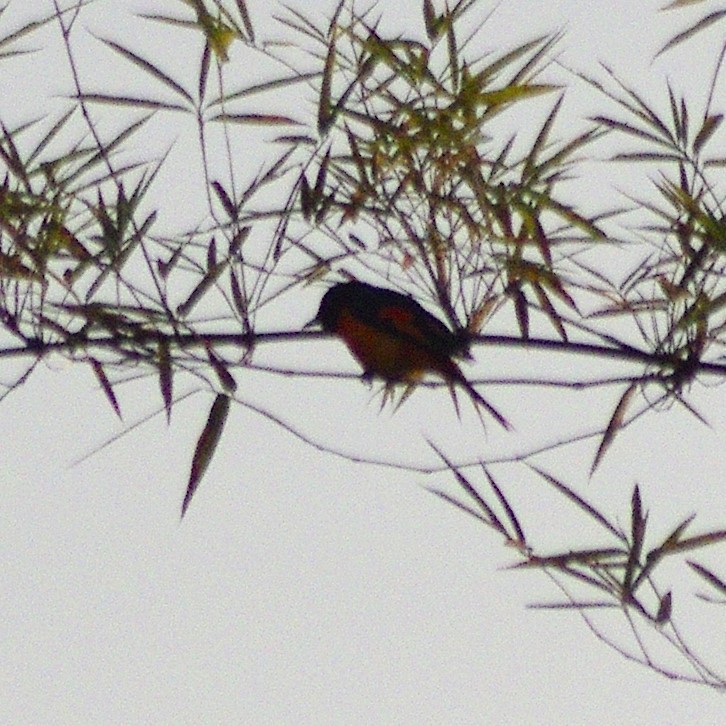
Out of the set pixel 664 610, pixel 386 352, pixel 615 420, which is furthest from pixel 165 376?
pixel 386 352

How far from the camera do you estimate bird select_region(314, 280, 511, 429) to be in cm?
275

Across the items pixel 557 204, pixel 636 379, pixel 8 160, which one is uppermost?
pixel 8 160

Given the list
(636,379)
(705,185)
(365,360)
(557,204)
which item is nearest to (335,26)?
(557,204)

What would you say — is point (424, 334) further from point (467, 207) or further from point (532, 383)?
point (532, 383)

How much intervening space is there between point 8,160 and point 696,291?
1210 mm

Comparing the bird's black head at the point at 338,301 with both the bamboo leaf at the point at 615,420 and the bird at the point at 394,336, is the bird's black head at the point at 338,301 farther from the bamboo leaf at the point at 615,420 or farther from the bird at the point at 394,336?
the bamboo leaf at the point at 615,420

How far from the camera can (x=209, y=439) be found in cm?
260

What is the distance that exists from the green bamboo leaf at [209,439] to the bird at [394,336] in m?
0.22

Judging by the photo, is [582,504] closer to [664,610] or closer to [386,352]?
[664,610]

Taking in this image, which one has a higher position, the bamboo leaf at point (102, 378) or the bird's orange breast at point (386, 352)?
→ the bird's orange breast at point (386, 352)

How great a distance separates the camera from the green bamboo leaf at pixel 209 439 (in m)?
2.57

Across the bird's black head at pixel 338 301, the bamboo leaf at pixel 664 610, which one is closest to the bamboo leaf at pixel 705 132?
the bamboo leaf at pixel 664 610

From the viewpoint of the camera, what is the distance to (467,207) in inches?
108

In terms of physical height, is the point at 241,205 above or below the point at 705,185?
above
